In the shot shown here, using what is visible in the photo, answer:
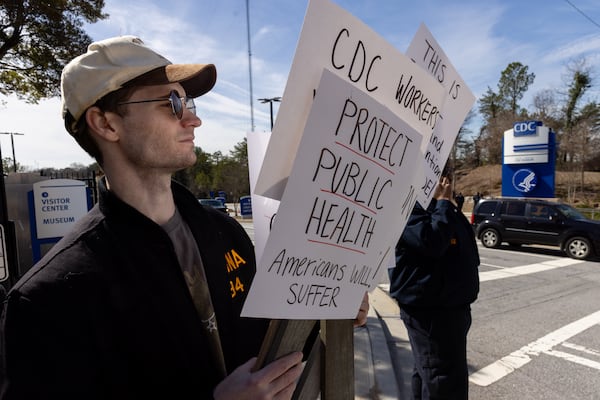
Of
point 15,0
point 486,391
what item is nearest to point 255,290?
point 486,391

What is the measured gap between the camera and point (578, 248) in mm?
10305

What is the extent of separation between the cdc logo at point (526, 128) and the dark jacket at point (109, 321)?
18297 mm

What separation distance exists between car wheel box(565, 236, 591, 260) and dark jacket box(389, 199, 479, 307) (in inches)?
393

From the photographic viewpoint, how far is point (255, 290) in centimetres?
88

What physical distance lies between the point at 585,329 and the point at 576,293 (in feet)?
7.09

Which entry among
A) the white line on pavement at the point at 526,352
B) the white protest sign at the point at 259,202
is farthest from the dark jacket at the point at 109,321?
the white line on pavement at the point at 526,352

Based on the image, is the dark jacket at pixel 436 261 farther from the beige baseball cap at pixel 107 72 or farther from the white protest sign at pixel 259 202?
the beige baseball cap at pixel 107 72

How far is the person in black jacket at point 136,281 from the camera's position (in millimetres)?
916

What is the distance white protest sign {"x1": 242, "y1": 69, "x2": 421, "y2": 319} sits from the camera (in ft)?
2.93

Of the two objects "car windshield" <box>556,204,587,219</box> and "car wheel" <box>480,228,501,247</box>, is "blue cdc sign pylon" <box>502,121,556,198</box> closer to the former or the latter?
"car windshield" <box>556,204,587,219</box>

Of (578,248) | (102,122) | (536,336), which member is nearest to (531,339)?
(536,336)

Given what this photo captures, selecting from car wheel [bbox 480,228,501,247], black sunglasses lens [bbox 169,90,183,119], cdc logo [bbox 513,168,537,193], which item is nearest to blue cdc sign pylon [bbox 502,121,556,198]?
cdc logo [bbox 513,168,537,193]

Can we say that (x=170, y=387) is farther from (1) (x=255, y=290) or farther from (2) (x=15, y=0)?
(2) (x=15, y=0)

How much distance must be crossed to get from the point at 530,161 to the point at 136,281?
18.5 m
